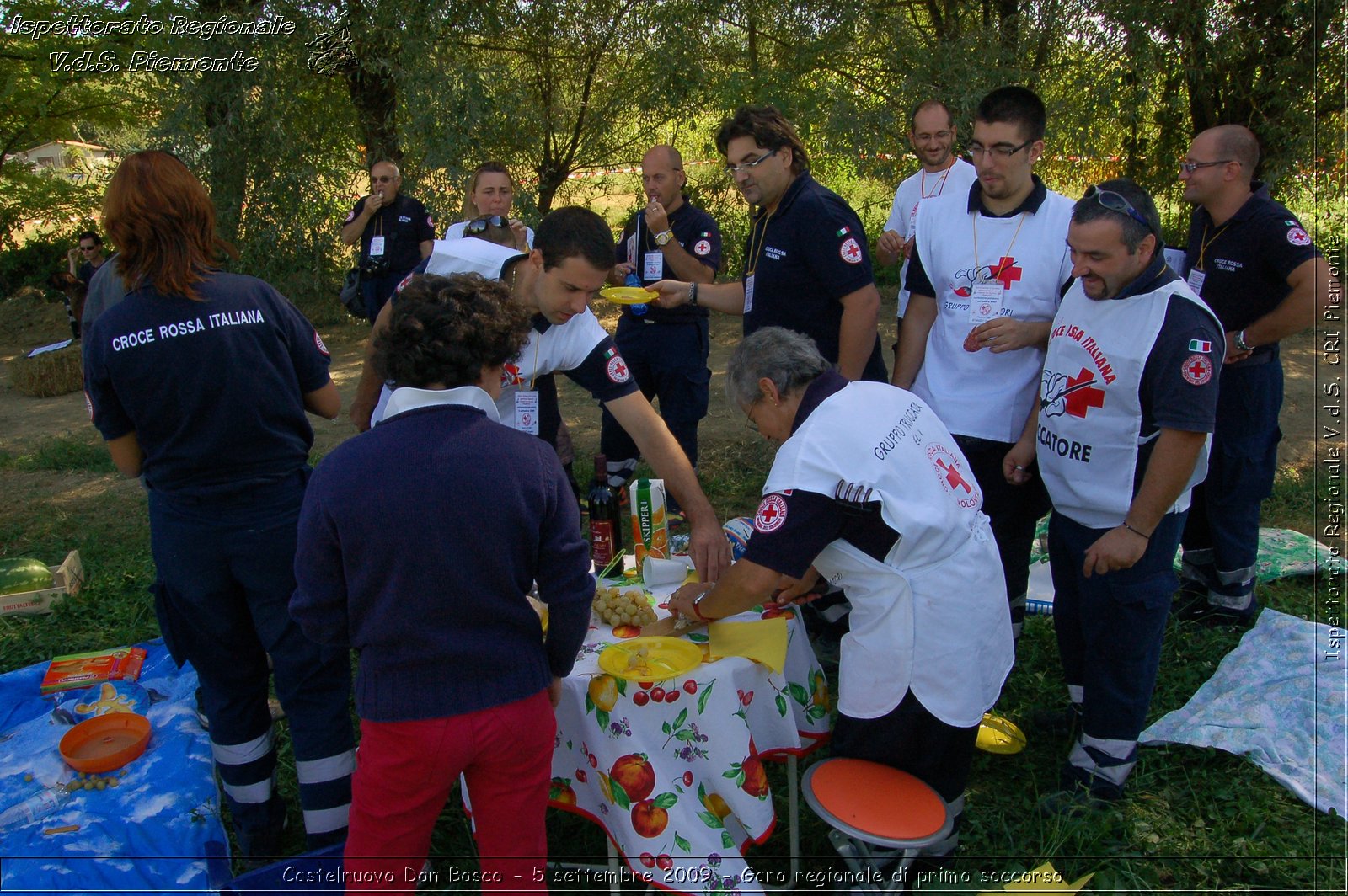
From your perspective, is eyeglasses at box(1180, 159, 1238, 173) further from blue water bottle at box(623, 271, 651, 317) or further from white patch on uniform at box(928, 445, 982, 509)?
blue water bottle at box(623, 271, 651, 317)

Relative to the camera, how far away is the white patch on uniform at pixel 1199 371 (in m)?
2.45

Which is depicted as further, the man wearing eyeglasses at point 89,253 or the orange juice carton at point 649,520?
the man wearing eyeglasses at point 89,253

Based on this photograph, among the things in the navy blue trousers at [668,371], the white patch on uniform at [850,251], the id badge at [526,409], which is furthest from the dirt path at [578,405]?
the id badge at [526,409]

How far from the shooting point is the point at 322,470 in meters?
1.80

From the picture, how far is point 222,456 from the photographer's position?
2.44 m

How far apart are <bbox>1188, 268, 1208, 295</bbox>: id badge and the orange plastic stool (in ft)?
8.96

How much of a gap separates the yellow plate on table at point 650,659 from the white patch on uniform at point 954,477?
0.76 meters

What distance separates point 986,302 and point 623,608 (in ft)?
5.37

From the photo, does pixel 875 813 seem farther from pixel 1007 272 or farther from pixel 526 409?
pixel 1007 272

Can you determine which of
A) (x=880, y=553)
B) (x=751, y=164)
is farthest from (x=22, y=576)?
(x=880, y=553)

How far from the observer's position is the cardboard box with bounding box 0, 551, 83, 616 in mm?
4488

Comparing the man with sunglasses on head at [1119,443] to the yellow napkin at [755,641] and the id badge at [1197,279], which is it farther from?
the id badge at [1197,279]

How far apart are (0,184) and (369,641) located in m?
14.1

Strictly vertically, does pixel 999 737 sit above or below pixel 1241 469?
below
